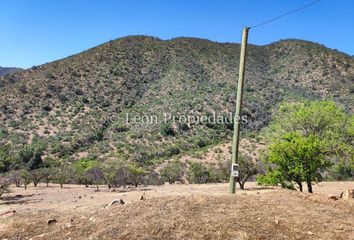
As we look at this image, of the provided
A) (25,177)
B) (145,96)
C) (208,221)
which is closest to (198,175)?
(25,177)

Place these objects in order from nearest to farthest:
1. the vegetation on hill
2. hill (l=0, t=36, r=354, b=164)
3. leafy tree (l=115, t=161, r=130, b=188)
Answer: leafy tree (l=115, t=161, r=130, b=188), the vegetation on hill, hill (l=0, t=36, r=354, b=164)

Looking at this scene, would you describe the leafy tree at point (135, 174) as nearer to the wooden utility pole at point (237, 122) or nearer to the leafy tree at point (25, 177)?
the leafy tree at point (25, 177)

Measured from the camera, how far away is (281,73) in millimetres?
85000

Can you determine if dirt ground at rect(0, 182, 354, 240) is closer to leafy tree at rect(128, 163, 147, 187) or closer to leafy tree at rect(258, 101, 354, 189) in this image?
leafy tree at rect(258, 101, 354, 189)

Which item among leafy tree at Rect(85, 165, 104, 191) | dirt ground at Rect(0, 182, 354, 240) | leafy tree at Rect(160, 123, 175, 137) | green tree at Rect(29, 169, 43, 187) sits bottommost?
green tree at Rect(29, 169, 43, 187)

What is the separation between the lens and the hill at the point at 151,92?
53.9 meters

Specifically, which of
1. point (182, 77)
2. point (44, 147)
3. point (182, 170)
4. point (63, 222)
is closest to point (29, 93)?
point (44, 147)

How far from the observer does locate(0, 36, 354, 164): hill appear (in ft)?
177

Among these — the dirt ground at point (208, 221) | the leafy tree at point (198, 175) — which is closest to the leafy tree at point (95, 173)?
the leafy tree at point (198, 175)

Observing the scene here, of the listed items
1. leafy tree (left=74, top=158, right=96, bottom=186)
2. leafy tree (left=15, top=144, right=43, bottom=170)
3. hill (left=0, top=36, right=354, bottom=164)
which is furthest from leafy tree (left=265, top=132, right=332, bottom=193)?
leafy tree (left=15, top=144, right=43, bottom=170)

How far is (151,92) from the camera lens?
235 feet

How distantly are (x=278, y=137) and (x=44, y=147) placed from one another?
36816mm

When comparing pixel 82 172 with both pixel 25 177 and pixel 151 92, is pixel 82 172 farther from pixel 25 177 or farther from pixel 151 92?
pixel 151 92

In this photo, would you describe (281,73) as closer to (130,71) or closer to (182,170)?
(130,71)
